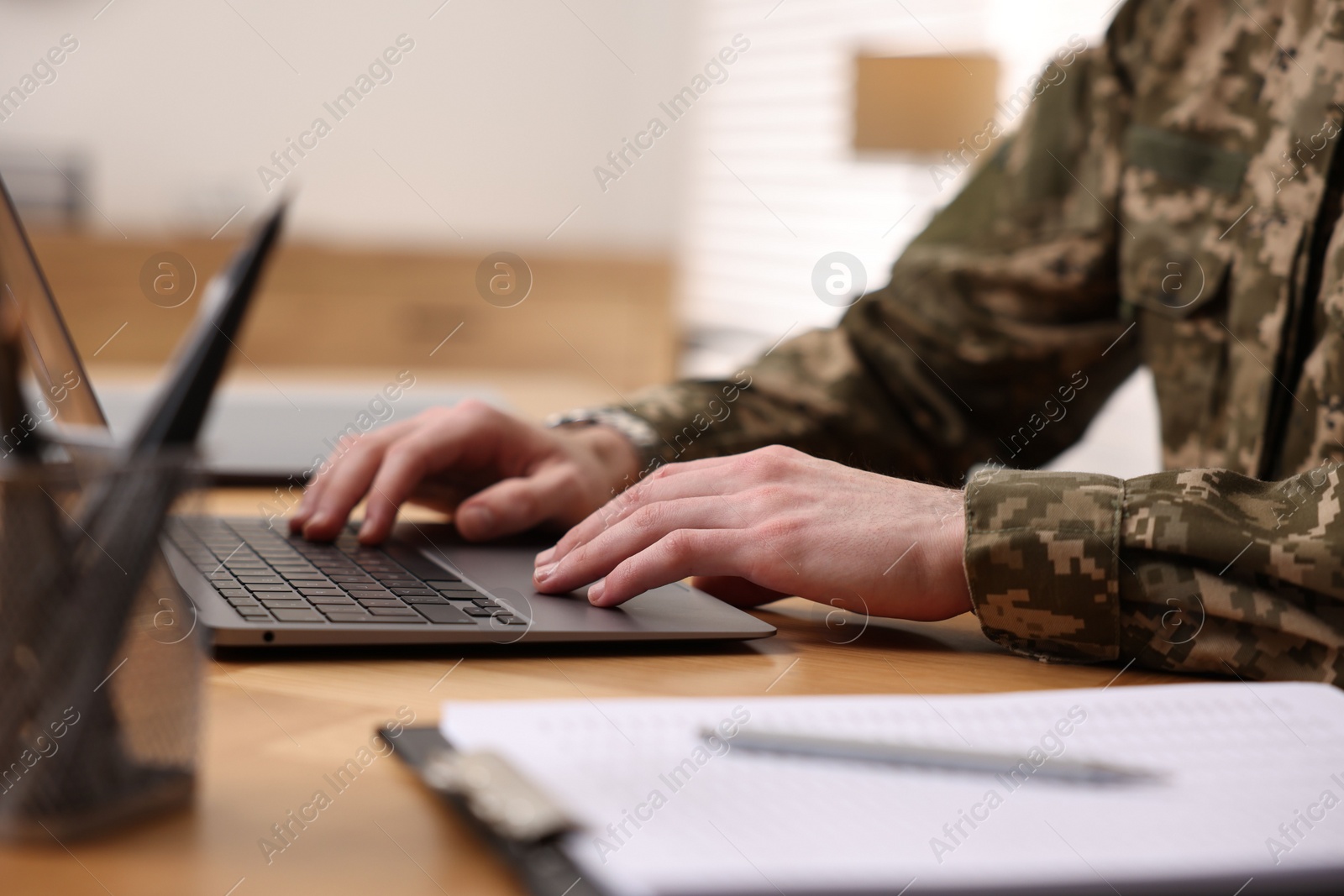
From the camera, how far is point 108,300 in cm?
327

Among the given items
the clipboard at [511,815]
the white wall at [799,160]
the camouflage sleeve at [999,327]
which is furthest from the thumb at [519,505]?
the white wall at [799,160]

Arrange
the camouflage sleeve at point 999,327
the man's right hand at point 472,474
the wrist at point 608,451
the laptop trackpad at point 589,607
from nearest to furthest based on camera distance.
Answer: the laptop trackpad at point 589,607
the man's right hand at point 472,474
the wrist at point 608,451
the camouflage sleeve at point 999,327

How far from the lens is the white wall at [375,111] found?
3.46 meters

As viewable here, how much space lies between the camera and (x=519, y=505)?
32.1 inches

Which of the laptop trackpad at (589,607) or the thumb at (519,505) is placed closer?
the laptop trackpad at (589,607)

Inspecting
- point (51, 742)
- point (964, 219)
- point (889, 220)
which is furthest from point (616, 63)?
point (51, 742)

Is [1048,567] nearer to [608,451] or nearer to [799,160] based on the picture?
[608,451]

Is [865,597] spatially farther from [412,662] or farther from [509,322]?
[509,322]

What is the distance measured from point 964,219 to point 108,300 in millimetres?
2718

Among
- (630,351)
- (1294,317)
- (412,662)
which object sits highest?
(1294,317)

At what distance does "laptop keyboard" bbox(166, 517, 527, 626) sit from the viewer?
58 cm

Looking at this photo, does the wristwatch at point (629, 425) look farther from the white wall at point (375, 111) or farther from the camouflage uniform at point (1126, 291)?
the white wall at point (375, 111)

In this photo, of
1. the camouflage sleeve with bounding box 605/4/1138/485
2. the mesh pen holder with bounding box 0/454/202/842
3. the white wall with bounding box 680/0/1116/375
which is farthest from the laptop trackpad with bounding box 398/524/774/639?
the white wall with bounding box 680/0/1116/375

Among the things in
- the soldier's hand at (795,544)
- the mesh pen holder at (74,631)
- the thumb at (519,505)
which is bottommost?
the thumb at (519,505)
